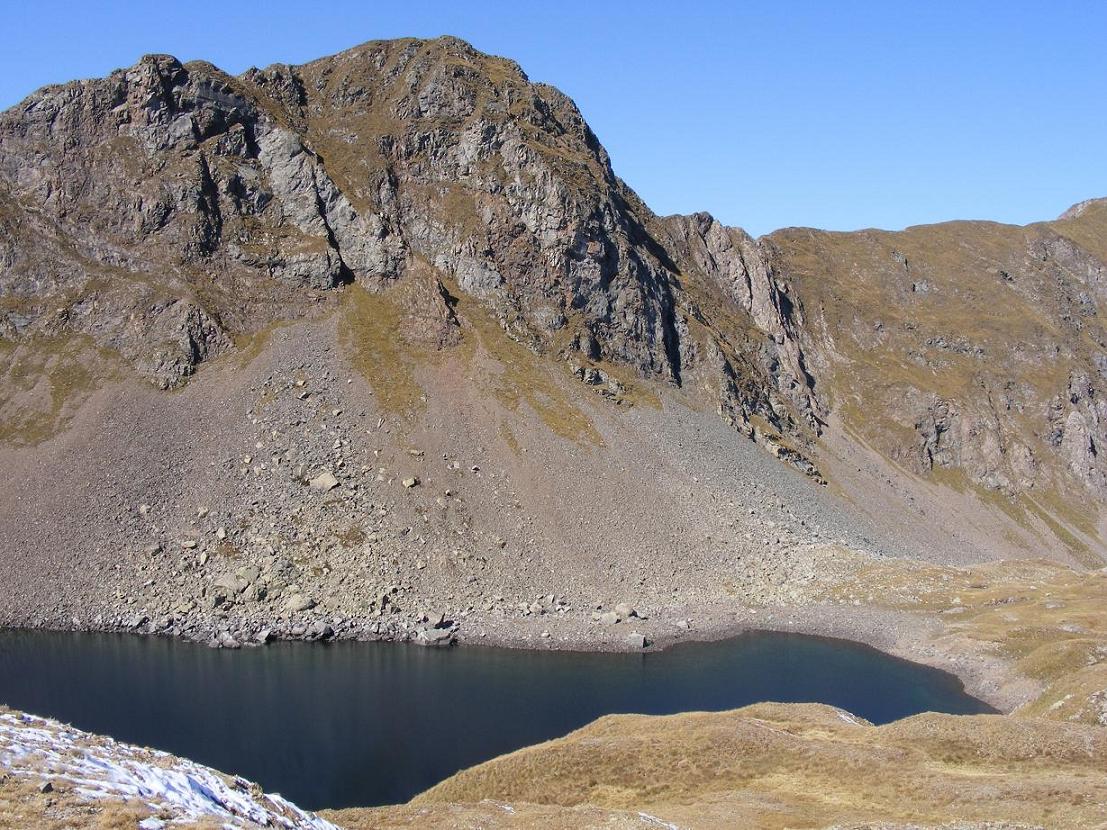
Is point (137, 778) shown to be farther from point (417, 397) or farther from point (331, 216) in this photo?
point (331, 216)

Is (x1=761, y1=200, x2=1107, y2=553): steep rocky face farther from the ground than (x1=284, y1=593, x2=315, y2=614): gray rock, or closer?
farther from the ground

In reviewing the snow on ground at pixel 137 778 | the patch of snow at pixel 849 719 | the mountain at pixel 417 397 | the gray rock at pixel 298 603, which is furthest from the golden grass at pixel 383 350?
the snow on ground at pixel 137 778

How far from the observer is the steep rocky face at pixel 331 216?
411 ft

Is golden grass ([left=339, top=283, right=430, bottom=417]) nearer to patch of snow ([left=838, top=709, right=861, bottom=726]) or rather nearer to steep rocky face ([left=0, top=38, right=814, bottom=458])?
steep rocky face ([left=0, top=38, right=814, bottom=458])

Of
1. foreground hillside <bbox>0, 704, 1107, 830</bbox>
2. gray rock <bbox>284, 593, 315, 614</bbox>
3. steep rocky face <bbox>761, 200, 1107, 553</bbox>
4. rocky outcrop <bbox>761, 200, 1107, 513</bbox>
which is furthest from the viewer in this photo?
rocky outcrop <bbox>761, 200, 1107, 513</bbox>

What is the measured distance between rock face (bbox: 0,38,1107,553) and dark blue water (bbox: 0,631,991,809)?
4282 centimetres

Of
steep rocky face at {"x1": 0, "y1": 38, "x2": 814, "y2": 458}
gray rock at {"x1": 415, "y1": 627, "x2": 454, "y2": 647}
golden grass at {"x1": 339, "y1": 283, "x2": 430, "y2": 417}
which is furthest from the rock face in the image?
gray rock at {"x1": 415, "y1": 627, "x2": 454, "y2": 647}

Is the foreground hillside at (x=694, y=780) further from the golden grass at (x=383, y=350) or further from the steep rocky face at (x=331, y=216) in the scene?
the steep rocky face at (x=331, y=216)

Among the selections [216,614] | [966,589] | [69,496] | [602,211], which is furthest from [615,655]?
[602,211]

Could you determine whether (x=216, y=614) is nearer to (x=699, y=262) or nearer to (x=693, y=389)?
(x=693, y=389)

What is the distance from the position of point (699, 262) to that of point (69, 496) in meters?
125

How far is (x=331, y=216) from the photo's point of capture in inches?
5517

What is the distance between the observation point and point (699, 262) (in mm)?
184000

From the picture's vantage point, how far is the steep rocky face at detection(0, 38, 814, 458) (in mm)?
125312
